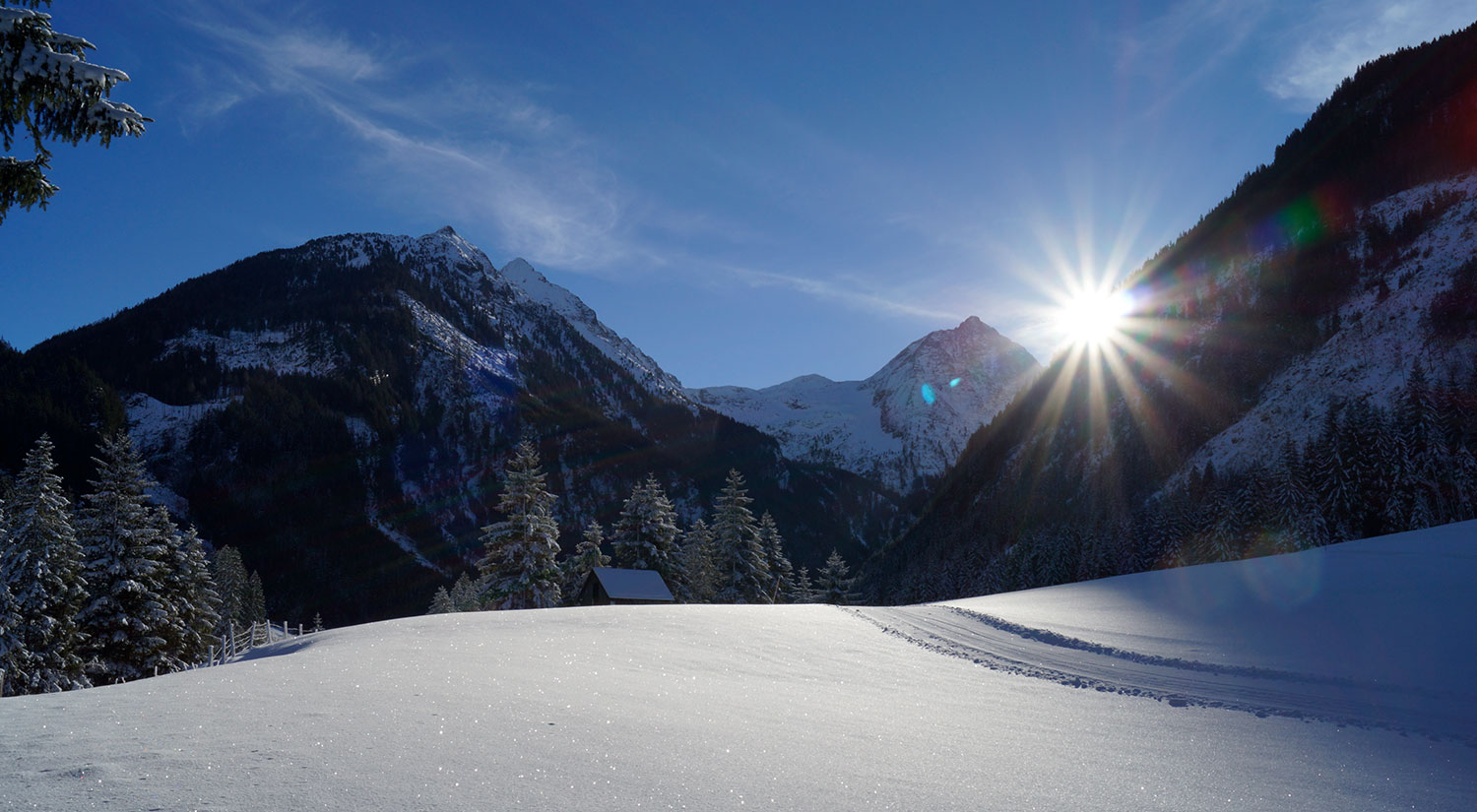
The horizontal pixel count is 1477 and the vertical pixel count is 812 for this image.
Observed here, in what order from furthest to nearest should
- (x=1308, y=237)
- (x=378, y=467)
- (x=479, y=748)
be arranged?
(x=378, y=467) < (x=1308, y=237) < (x=479, y=748)

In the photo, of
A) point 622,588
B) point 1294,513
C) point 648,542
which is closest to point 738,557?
point 648,542

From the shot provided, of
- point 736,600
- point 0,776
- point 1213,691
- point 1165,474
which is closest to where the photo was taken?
point 0,776

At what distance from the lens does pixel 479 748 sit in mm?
5676

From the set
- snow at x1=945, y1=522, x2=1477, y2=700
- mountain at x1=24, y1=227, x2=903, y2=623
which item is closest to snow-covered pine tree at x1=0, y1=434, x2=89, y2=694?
snow at x1=945, y1=522, x2=1477, y2=700

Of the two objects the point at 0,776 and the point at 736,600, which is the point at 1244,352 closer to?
the point at 736,600

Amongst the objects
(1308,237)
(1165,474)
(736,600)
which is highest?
(1308,237)

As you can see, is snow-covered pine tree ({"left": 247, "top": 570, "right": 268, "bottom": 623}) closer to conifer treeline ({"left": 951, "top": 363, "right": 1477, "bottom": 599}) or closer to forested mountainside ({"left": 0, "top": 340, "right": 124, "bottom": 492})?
forested mountainside ({"left": 0, "top": 340, "right": 124, "bottom": 492})

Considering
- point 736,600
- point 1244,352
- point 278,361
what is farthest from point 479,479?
point 1244,352

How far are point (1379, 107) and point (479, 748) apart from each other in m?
136

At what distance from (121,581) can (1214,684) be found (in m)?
34.1

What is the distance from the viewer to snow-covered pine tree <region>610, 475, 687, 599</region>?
45.0m

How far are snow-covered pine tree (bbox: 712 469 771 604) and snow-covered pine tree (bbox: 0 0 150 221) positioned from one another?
41.0 m

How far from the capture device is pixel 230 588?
66.4m

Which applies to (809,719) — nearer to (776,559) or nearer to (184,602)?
(184,602)
